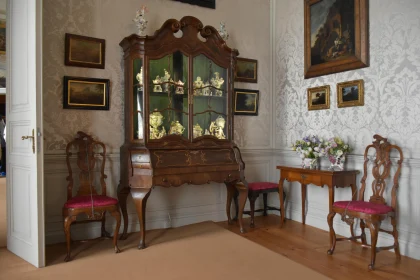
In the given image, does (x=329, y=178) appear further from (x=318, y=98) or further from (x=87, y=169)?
(x=87, y=169)

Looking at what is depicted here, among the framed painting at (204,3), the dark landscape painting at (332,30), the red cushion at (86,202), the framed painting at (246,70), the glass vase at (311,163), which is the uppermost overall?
the framed painting at (204,3)

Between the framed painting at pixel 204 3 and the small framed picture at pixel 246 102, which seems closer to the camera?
the framed painting at pixel 204 3

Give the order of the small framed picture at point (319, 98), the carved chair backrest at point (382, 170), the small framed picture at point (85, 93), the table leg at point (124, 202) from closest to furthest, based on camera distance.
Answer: the carved chair backrest at point (382, 170) < the small framed picture at point (85, 93) < the table leg at point (124, 202) < the small framed picture at point (319, 98)

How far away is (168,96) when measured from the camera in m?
3.86

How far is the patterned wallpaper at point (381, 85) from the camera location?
128 inches

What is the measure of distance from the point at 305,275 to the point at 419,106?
1972 millimetres

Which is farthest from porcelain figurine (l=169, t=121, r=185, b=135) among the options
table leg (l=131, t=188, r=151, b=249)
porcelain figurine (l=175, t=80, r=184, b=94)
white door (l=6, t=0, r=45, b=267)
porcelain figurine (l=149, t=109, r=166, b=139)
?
white door (l=6, t=0, r=45, b=267)

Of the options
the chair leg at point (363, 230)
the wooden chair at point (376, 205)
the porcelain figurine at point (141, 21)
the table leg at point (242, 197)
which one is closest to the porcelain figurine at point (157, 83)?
the porcelain figurine at point (141, 21)

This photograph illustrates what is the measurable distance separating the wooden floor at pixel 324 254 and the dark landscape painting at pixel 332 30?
2.19 metres

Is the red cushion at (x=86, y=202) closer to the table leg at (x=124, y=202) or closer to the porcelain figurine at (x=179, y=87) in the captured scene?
the table leg at (x=124, y=202)

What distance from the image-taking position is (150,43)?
3645 millimetres

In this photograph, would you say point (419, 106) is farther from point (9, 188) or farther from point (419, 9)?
point (9, 188)

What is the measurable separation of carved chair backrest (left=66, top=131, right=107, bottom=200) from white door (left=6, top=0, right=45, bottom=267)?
50 centimetres

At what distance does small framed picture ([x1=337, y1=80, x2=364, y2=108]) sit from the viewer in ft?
12.3
